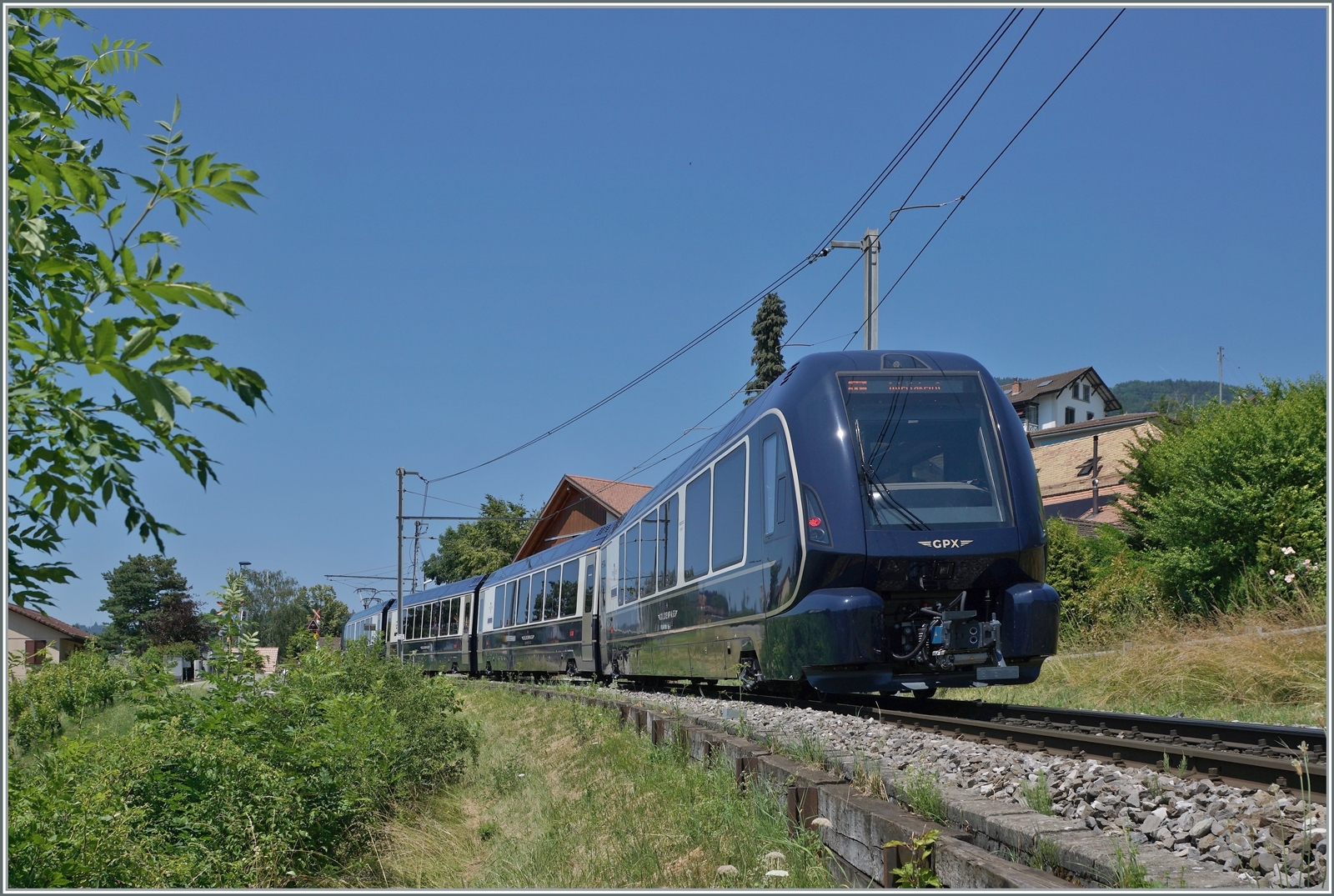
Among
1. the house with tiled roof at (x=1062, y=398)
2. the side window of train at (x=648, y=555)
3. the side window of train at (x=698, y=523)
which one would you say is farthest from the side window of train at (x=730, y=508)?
Result: the house with tiled roof at (x=1062, y=398)

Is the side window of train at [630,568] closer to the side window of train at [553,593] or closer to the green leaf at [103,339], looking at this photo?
the side window of train at [553,593]

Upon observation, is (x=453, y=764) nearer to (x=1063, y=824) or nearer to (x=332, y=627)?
(x=1063, y=824)

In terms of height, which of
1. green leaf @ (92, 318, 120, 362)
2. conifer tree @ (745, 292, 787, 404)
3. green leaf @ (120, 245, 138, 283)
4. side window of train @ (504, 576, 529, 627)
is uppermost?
conifer tree @ (745, 292, 787, 404)

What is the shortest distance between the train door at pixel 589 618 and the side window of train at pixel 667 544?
17.0 ft

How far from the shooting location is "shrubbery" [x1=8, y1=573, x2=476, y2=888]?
5.00 m

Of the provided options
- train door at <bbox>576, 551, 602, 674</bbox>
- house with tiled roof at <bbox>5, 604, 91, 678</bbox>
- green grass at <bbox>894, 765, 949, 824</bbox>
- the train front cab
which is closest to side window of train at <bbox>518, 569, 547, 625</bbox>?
train door at <bbox>576, 551, 602, 674</bbox>

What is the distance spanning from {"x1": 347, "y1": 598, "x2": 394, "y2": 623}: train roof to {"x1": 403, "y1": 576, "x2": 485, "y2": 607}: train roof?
342cm

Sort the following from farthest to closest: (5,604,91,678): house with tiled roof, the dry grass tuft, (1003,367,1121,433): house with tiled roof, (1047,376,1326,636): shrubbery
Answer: (1003,367,1121,433): house with tiled roof → (1047,376,1326,636): shrubbery → the dry grass tuft → (5,604,91,678): house with tiled roof

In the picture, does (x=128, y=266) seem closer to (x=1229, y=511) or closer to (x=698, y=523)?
(x=698, y=523)

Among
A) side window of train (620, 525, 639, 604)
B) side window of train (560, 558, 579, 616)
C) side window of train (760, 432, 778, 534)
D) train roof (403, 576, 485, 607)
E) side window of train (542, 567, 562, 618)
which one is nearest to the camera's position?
side window of train (760, 432, 778, 534)

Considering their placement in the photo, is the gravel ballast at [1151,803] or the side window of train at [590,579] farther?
the side window of train at [590,579]

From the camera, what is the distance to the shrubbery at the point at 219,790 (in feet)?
16.4

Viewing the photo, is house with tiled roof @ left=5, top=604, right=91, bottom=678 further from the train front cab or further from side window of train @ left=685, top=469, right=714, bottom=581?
side window of train @ left=685, top=469, right=714, bottom=581

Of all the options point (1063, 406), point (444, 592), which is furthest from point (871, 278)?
point (1063, 406)
